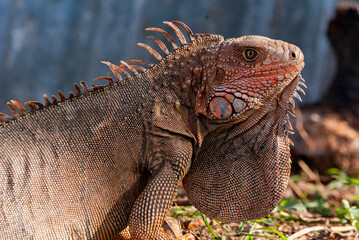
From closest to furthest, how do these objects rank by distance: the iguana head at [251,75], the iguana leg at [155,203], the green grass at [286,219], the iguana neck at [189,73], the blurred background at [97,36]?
1. the iguana leg at [155,203]
2. the iguana head at [251,75]
3. the iguana neck at [189,73]
4. the green grass at [286,219]
5. the blurred background at [97,36]

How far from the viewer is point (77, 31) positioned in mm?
Result: 10781

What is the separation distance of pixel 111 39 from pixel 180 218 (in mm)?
7724

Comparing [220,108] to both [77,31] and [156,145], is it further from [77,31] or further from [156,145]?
[77,31]

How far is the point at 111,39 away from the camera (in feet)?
35.5

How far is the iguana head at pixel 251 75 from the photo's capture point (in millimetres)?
3078

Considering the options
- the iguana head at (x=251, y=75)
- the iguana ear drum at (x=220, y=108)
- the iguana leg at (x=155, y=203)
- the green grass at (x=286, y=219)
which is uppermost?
the iguana head at (x=251, y=75)

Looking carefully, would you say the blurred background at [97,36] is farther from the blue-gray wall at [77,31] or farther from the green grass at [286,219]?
the green grass at [286,219]

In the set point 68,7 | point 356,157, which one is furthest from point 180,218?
point 68,7

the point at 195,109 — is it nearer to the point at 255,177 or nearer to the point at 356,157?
the point at 255,177

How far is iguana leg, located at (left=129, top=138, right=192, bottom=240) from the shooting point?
2.80m

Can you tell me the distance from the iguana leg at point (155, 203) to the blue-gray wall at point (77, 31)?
757 cm

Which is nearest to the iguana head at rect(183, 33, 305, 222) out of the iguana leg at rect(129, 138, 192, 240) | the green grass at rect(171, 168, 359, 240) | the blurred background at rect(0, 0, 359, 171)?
the iguana leg at rect(129, 138, 192, 240)

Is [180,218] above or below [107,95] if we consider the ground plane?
below

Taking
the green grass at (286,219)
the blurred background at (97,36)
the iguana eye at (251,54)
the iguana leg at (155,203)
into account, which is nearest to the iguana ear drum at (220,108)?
the iguana eye at (251,54)
